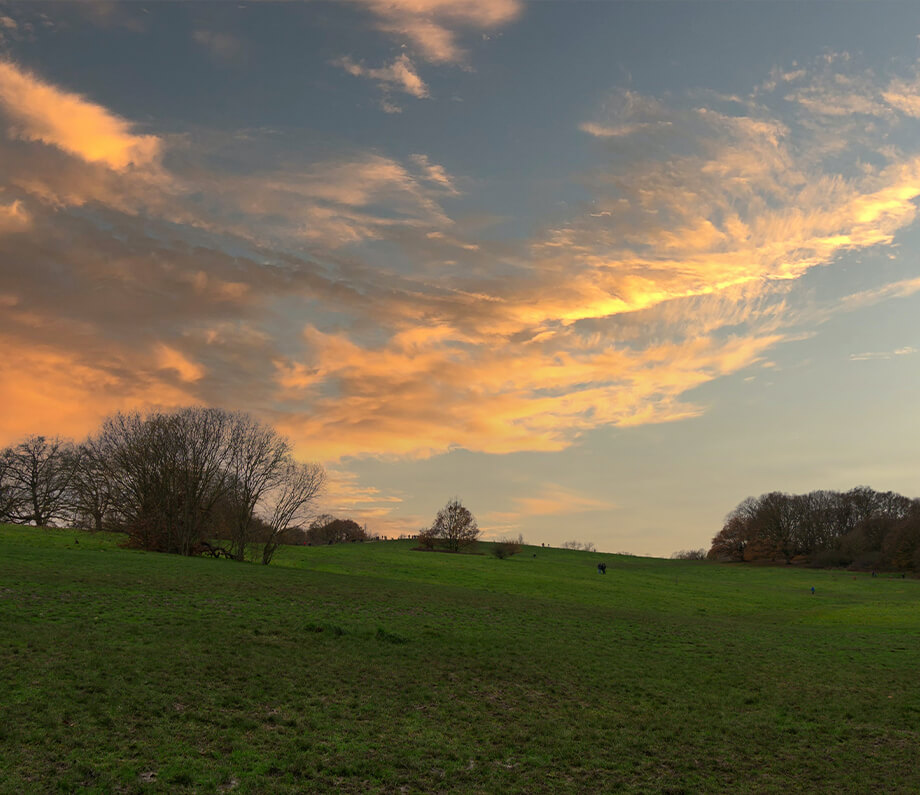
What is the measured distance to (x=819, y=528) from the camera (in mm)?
156750

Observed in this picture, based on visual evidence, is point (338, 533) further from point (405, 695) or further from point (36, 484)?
point (405, 695)

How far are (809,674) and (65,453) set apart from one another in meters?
86.6

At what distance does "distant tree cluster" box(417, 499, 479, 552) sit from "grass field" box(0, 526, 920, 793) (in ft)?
272

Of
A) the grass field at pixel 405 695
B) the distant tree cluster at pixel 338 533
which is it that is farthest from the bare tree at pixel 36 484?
the distant tree cluster at pixel 338 533

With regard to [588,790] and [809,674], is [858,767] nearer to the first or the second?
[588,790]

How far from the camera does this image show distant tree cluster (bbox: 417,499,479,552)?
126m

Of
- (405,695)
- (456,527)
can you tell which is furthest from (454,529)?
(405,695)

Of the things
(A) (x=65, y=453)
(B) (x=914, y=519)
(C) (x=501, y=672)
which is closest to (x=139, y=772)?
(C) (x=501, y=672)

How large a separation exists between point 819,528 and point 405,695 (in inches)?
6364

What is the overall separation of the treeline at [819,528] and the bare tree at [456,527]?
68.4 m

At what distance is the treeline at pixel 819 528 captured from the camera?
137625 mm

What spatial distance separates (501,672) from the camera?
86.7 feet

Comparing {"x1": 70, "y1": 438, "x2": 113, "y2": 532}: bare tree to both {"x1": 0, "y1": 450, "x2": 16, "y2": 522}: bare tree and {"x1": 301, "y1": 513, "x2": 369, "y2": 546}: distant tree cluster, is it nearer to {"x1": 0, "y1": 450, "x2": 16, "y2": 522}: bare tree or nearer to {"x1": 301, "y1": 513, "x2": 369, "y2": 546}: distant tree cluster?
{"x1": 0, "y1": 450, "x2": 16, "y2": 522}: bare tree

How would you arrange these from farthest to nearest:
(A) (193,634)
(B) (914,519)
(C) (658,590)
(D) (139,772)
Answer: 1. (B) (914,519)
2. (C) (658,590)
3. (A) (193,634)
4. (D) (139,772)
